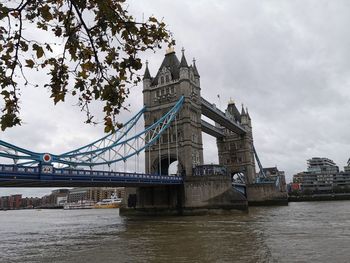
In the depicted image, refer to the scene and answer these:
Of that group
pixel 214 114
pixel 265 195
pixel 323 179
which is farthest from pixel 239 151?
pixel 323 179

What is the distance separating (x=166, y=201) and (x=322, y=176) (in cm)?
9701

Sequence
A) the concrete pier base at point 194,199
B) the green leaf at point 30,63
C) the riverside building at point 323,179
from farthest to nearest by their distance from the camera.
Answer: the riverside building at point 323,179 < the concrete pier base at point 194,199 < the green leaf at point 30,63

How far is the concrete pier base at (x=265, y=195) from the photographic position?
206ft

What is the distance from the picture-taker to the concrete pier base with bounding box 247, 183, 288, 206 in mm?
62719

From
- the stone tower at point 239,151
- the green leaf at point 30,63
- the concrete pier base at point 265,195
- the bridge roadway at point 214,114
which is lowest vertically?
the concrete pier base at point 265,195

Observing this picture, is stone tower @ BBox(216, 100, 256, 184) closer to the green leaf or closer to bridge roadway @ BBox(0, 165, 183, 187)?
bridge roadway @ BBox(0, 165, 183, 187)

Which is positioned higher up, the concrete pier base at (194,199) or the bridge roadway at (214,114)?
the bridge roadway at (214,114)

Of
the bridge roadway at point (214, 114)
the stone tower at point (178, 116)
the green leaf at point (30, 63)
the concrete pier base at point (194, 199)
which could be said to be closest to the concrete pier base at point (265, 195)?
the bridge roadway at point (214, 114)

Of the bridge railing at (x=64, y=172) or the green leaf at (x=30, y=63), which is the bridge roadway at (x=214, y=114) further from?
the green leaf at (x=30, y=63)

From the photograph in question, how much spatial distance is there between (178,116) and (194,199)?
11450mm

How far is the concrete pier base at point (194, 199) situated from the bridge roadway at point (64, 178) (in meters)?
3.19

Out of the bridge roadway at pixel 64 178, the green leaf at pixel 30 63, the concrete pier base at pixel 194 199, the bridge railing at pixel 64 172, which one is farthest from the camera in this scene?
the concrete pier base at pixel 194 199

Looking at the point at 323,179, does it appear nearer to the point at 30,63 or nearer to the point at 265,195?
the point at 265,195

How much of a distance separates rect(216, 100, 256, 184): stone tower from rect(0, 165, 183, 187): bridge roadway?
36455 mm
